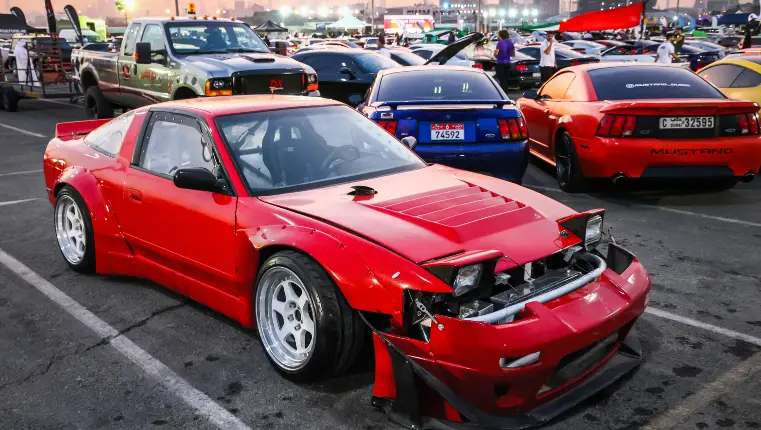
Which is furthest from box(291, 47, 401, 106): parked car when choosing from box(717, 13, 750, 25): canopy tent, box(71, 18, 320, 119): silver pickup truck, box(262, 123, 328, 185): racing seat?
box(717, 13, 750, 25): canopy tent

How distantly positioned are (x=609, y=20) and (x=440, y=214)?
1484cm

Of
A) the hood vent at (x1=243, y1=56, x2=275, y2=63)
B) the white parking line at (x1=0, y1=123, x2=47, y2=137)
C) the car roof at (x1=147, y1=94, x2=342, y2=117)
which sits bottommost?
the white parking line at (x1=0, y1=123, x2=47, y2=137)

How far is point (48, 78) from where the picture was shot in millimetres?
17109

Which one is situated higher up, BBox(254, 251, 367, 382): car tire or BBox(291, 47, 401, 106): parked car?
BBox(291, 47, 401, 106): parked car

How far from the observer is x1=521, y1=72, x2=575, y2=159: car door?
8.09 metres

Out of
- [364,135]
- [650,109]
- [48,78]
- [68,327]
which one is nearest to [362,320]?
[364,135]

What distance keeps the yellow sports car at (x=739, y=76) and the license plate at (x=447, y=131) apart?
386 centimetres

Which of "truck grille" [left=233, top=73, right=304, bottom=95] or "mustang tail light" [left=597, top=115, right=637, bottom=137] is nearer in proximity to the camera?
"mustang tail light" [left=597, top=115, right=637, bottom=137]

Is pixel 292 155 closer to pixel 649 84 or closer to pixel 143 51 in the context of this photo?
pixel 649 84

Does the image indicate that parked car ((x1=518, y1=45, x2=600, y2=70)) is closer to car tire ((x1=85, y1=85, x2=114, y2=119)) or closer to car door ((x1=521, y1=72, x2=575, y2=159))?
car door ((x1=521, y1=72, x2=575, y2=159))

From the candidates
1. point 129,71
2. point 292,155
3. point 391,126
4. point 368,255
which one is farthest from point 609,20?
point 368,255

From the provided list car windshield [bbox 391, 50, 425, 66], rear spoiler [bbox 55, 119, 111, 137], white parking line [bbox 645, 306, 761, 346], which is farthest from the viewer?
car windshield [bbox 391, 50, 425, 66]

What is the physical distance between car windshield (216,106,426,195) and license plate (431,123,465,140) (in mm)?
2115

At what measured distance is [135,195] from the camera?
14.6ft
